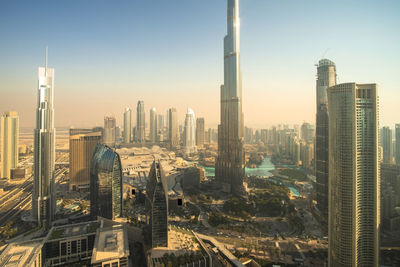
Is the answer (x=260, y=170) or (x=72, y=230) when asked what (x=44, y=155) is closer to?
(x=72, y=230)

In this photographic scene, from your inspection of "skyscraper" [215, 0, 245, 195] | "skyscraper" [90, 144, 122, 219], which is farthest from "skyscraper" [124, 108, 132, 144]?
"skyscraper" [90, 144, 122, 219]

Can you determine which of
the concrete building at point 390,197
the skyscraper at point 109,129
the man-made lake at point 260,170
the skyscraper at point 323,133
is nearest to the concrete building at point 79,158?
the man-made lake at point 260,170

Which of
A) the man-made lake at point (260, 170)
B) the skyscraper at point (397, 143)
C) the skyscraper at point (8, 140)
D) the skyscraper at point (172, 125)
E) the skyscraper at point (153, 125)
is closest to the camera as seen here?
the skyscraper at point (397, 143)

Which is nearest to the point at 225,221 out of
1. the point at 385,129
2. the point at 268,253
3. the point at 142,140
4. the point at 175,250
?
the point at 268,253

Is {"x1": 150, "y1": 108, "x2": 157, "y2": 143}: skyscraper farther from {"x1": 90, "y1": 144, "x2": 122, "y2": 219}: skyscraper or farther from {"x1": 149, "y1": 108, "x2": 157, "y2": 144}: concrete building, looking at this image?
{"x1": 90, "y1": 144, "x2": 122, "y2": 219}: skyscraper

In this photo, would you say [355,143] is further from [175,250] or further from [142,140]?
[142,140]


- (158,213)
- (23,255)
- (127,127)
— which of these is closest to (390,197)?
(158,213)

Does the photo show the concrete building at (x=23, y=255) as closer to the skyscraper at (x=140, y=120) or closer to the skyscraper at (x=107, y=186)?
the skyscraper at (x=107, y=186)
